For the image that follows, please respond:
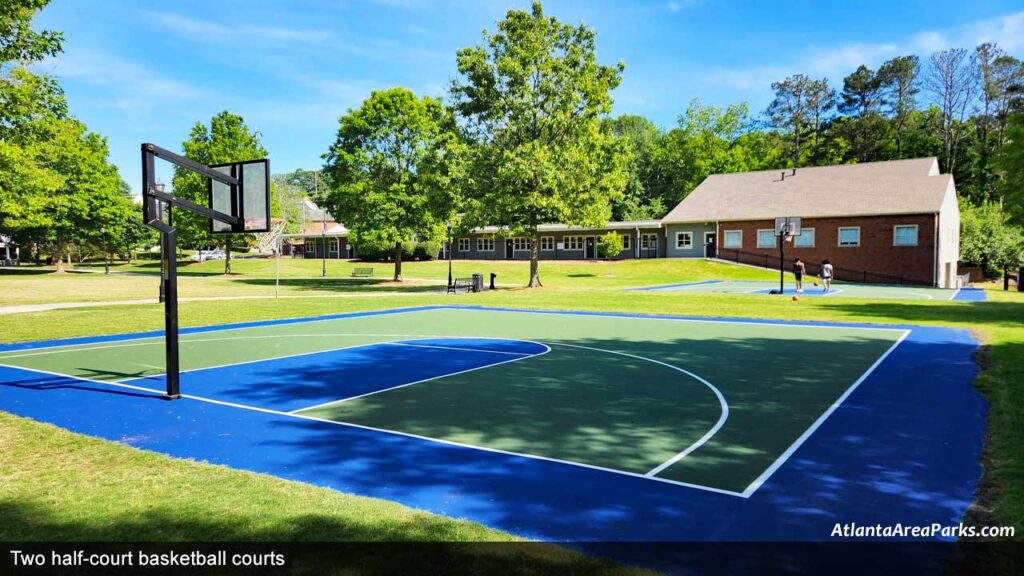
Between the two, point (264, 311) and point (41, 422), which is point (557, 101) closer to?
point (264, 311)

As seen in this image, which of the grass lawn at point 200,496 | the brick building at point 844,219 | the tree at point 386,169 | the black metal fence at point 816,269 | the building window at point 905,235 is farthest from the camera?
the black metal fence at point 816,269

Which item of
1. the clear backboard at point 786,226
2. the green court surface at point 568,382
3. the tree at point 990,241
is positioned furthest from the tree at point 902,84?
the green court surface at point 568,382

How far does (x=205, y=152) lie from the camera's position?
1900 inches

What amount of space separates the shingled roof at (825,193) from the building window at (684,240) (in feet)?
5.13

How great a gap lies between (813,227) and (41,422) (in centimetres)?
4543

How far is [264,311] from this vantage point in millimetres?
23078

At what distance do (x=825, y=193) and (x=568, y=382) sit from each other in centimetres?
4199

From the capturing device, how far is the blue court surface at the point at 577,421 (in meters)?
5.35

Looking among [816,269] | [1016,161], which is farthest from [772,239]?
[1016,161]

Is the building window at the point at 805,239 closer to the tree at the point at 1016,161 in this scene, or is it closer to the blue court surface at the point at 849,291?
the blue court surface at the point at 849,291

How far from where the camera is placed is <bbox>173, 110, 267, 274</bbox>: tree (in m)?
48.2

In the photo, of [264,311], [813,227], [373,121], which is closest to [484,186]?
[373,121]

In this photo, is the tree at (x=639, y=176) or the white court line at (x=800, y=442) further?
the tree at (x=639, y=176)

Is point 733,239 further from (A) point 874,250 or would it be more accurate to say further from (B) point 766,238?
(A) point 874,250
